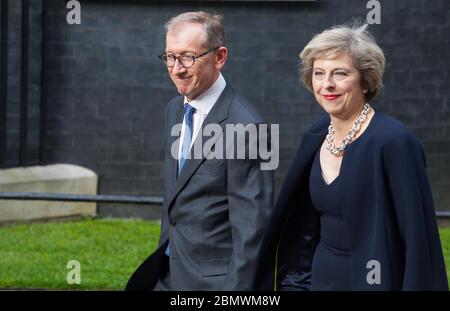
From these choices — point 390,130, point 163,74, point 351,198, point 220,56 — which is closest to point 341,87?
point 390,130

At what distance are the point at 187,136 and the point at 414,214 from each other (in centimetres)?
118

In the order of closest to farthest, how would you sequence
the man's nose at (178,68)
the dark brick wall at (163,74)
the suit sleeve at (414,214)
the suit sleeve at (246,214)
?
1. the suit sleeve at (414,214)
2. the suit sleeve at (246,214)
3. the man's nose at (178,68)
4. the dark brick wall at (163,74)

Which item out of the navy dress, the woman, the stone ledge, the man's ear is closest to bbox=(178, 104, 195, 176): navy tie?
the man's ear

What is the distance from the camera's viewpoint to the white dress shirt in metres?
5.47

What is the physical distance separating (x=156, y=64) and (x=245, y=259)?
24.6 ft

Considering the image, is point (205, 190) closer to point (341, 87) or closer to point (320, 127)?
point (320, 127)

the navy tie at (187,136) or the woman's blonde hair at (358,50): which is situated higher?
the woman's blonde hair at (358,50)

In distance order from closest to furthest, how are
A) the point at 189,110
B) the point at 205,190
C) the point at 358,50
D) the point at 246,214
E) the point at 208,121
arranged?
1. the point at 358,50
2. the point at 246,214
3. the point at 205,190
4. the point at 208,121
5. the point at 189,110

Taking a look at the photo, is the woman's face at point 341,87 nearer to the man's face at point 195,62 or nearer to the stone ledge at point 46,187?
the man's face at point 195,62

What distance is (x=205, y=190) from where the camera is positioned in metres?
5.30

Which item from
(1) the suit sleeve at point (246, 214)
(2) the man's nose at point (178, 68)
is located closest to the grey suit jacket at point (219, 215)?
(1) the suit sleeve at point (246, 214)

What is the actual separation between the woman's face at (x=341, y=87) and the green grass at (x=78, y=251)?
503 centimetres

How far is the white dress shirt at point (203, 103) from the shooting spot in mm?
5469

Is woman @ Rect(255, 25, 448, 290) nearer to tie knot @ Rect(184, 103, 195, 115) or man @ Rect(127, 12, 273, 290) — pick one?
man @ Rect(127, 12, 273, 290)
